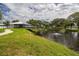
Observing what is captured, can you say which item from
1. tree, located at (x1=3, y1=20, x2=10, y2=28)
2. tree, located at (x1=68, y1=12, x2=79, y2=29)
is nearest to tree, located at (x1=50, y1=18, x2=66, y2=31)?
tree, located at (x1=68, y1=12, x2=79, y2=29)

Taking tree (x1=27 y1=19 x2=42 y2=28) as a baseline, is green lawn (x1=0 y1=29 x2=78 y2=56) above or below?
below

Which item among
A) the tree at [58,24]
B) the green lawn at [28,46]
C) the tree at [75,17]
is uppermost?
the tree at [75,17]

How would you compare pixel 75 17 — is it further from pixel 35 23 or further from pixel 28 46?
pixel 28 46

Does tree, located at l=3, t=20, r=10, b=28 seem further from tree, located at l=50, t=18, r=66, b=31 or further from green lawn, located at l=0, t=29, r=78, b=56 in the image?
tree, located at l=50, t=18, r=66, b=31

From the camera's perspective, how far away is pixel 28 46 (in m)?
3.10

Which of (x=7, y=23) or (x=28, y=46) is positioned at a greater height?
(x=7, y=23)

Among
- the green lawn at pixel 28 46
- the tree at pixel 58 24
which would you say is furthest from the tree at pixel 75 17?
the green lawn at pixel 28 46

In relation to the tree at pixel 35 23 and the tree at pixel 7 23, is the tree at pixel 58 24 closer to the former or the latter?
the tree at pixel 35 23

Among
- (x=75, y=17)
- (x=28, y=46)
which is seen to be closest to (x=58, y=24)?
(x=75, y=17)

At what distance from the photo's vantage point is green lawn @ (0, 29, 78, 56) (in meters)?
3.07

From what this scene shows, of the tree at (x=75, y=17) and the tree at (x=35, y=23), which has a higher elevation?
the tree at (x=75, y=17)

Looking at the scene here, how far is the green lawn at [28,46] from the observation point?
10.1ft

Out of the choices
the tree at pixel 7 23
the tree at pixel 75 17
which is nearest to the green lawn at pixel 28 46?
the tree at pixel 7 23

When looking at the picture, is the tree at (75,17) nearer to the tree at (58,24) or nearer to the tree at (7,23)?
the tree at (58,24)
